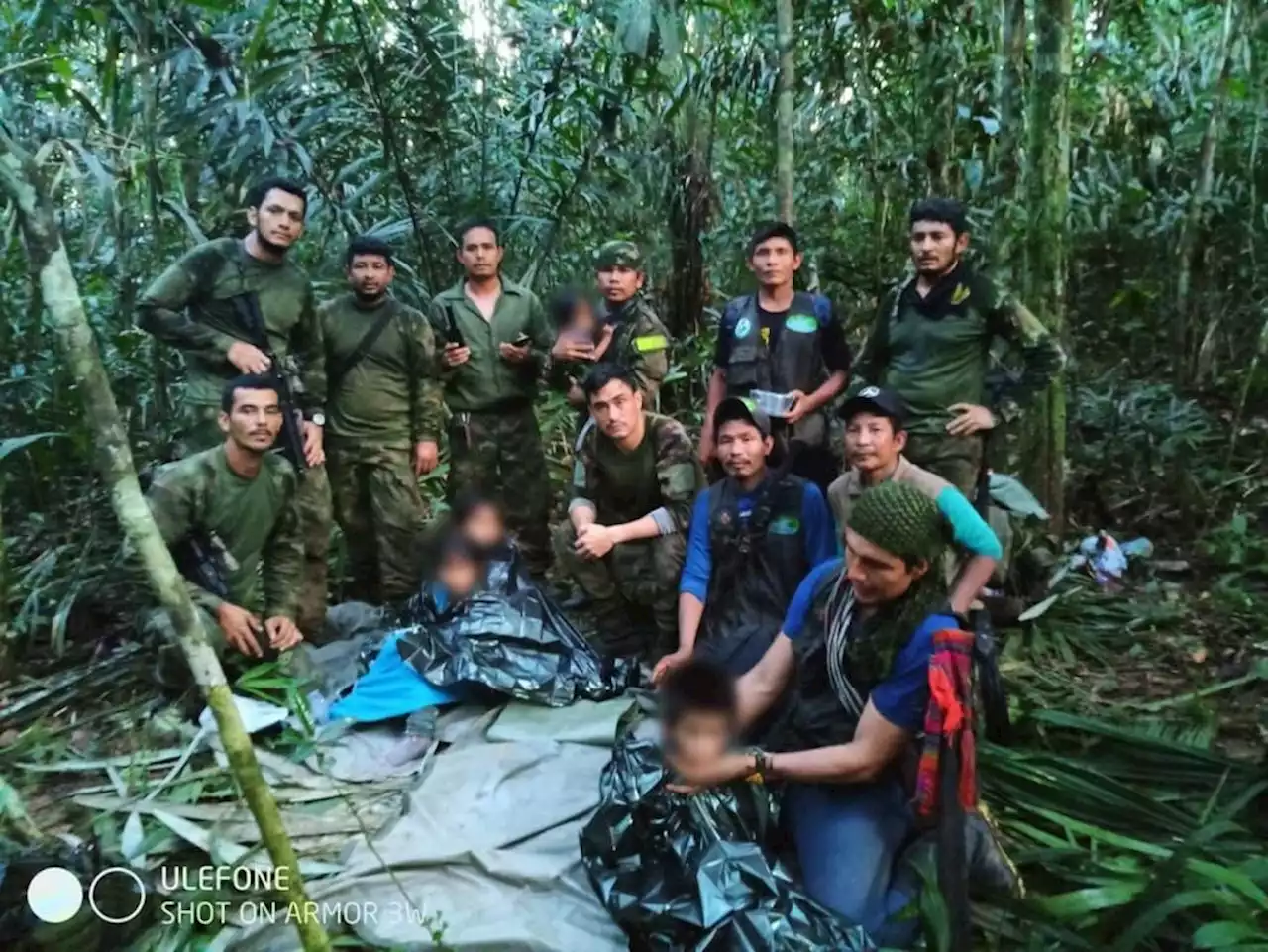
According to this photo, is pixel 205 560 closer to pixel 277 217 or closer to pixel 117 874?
pixel 117 874

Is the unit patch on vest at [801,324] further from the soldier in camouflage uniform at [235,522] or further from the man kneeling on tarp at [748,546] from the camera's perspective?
the soldier in camouflage uniform at [235,522]

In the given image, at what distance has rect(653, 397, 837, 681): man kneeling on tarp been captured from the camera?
3.65m

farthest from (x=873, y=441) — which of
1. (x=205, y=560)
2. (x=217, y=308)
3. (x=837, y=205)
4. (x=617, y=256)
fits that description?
(x=837, y=205)

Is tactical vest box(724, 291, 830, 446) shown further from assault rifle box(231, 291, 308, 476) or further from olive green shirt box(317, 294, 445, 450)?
assault rifle box(231, 291, 308, 476)

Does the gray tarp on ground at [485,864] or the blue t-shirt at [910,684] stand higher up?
the blue t-shirt at [910,684]

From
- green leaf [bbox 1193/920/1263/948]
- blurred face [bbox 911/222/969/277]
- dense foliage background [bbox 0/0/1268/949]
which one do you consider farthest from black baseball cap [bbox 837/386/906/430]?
green leaf [bbox 1193/920/1263/948]

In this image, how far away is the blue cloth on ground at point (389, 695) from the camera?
3.72 m

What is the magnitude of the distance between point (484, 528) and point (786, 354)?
59.5 inches

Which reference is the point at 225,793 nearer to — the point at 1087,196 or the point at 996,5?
the point at 996,5

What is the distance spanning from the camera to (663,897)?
253cm

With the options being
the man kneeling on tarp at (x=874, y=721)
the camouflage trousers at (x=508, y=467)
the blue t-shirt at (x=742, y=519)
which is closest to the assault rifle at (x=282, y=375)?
the camouflage trousers at (x=508, y=467)

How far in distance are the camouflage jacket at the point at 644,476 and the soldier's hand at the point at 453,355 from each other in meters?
0.92

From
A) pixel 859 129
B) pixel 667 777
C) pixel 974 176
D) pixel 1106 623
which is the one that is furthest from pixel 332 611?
pixel 859 129

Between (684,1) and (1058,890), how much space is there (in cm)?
390
